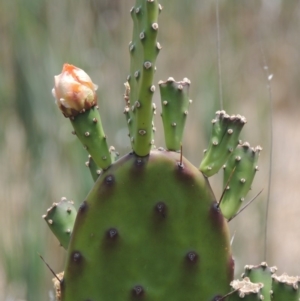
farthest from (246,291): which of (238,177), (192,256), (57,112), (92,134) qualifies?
(57,112)

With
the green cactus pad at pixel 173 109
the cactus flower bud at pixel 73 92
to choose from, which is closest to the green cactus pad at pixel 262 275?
the green cactus pad at pixel 173 109

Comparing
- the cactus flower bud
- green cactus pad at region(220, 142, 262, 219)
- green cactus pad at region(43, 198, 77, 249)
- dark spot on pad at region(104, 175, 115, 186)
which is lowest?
dark spot on pad at region(104, 175, 115, 186)

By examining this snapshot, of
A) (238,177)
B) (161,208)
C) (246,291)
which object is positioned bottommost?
(246,291)

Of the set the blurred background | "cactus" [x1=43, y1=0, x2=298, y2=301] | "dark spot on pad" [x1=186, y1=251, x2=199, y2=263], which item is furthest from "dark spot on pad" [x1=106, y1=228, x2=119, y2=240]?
the blurred background

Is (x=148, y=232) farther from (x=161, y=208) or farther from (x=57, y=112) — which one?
(x=57, y=112)

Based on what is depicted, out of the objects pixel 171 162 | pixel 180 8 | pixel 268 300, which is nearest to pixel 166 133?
pixel 171 162

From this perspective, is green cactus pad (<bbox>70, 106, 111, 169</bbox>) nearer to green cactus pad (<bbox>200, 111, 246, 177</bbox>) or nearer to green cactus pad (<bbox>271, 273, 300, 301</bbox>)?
green cactus pad (<bbox>200, 111, 246, 177</bbox>)

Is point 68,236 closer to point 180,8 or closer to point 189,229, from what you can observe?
point 189,229
